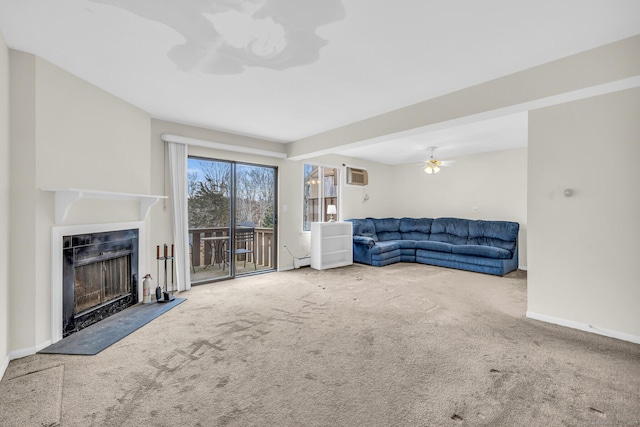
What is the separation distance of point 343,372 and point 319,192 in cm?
480

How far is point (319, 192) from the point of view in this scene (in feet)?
22.1

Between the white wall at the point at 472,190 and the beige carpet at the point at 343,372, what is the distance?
3.24 meters

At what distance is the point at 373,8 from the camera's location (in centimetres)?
189

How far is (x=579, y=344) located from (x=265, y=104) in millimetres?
4027

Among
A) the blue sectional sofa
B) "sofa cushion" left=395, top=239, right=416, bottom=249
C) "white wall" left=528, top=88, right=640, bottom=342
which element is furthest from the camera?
"sofa cushion" left=395, top=239, right=416, bottom=249

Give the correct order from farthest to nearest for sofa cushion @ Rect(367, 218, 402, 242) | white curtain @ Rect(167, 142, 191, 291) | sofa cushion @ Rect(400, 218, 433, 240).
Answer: sofa cushion @ Rect(367, 218, 402, 242) → sofa cushion @ Rect(400, 218, 433, 240) → white curtain @ Rect(167, 142, 191, 291)

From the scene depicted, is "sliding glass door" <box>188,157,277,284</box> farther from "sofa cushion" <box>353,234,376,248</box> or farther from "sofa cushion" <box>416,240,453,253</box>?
"sofa cushion" <box>416,240,453,253</box>

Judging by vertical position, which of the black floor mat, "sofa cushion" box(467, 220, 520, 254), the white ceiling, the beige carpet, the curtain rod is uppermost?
the white ceiling

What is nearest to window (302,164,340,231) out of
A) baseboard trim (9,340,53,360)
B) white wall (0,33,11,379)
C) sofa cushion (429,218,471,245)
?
sofa cushion (429,218,471,245)

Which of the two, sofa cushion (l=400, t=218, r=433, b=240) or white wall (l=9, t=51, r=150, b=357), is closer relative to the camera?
white wall (l=9, t=51, r=150, b=357)

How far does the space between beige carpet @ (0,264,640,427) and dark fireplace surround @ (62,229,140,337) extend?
570mm

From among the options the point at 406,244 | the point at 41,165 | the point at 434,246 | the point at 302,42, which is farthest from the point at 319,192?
the point at 41,165

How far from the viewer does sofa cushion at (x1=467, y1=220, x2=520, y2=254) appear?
5785mm

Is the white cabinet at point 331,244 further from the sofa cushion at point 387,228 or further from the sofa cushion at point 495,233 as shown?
the sofa cushion at point 495,233
